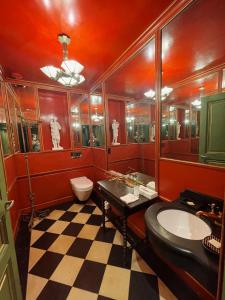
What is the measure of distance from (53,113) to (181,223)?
2960mm

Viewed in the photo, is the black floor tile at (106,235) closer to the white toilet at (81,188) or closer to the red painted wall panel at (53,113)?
the white toilet at (81,188)

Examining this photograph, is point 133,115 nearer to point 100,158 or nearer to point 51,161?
point 100,158

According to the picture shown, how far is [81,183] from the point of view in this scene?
8.71 feet

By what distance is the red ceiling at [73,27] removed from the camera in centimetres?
108

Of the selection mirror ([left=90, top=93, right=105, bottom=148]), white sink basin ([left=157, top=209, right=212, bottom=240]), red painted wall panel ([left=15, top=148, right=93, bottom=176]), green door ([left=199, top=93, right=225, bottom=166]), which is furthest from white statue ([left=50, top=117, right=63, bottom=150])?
green door ([left=199, top=93, right=225, bottom=166])

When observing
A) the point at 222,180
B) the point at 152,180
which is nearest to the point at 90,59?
the point at 152,180

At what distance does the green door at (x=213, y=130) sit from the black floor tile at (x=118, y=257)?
1345mm

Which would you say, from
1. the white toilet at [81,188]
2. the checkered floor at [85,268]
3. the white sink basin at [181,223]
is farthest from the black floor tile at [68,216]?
the white sink basin at [181,223]

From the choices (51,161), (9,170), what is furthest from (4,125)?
(51,161)

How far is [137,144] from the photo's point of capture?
6.97ft

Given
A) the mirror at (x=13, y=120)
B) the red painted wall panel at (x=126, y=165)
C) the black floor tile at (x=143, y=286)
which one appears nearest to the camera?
the black floor tile at (x=143, y=286)

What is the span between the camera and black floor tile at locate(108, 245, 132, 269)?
4.84 ft

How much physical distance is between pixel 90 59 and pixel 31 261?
2.59 m

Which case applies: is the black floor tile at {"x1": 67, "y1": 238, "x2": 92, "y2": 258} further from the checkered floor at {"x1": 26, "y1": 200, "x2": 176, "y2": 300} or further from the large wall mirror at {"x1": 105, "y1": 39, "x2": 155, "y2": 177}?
the large wall mirror at {"x1": 105, "y1": 39, "x2": 155, "y2": 177}
